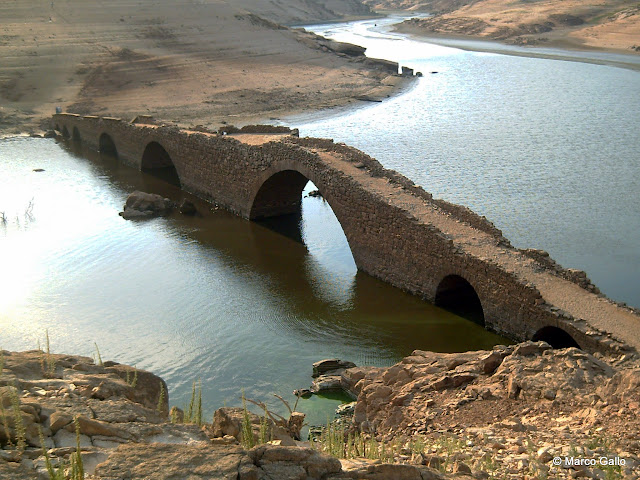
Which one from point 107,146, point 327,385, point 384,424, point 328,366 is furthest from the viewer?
point 107,146

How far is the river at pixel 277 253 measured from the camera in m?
13.4

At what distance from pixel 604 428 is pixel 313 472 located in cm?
372

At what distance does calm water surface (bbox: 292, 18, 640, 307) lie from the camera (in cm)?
1772

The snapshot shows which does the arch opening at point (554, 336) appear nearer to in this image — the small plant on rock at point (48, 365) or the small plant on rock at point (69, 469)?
the small plant on rock at point (48, 365)

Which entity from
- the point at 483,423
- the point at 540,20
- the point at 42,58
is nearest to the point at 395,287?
the point at 483,423

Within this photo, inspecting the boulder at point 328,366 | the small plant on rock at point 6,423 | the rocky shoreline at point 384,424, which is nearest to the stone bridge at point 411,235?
the rocky shoreline at point 384,424

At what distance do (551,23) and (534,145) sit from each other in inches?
1266

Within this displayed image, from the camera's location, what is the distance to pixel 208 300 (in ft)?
50.7

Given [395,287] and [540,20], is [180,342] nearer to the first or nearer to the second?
[395,287]

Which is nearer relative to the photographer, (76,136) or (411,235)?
(411,235)

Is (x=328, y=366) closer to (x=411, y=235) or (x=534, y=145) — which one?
(x=411, y=235)

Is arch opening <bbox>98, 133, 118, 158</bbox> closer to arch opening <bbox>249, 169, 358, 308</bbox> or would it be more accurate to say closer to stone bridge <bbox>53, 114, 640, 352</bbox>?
stone bridge <bbox>53, 114, 640, 352</bbox>

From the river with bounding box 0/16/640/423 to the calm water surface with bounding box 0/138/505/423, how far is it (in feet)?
0.14

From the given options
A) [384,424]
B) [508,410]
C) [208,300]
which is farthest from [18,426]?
[208,300]
